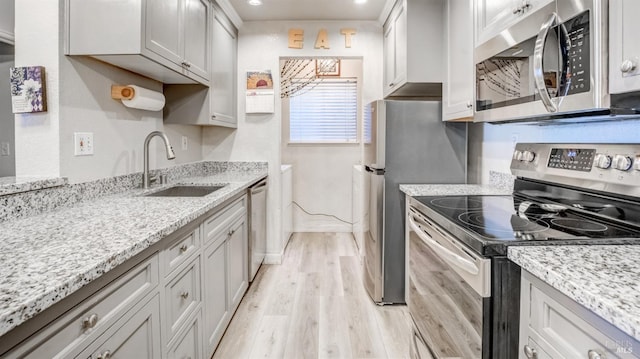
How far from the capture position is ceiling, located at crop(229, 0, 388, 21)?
2.96 metres

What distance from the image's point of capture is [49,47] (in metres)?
1.57

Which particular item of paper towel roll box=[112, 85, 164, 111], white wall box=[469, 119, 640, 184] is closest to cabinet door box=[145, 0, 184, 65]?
paper towel roll box=[112, 85, 164, 111]

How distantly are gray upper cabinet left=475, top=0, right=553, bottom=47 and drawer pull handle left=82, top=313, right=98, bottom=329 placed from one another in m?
1.67

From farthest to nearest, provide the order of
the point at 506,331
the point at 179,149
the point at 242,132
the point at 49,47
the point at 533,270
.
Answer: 1. the point at 242,132
2. the point at 179,149
3. the point at 49,47
4. the point at 506,331
5. the point at 533,270

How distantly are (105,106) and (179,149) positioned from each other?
100 centimetres

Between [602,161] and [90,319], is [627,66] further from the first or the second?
[90,319]

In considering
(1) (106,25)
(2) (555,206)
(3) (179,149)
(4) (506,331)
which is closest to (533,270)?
(4) (506,331)

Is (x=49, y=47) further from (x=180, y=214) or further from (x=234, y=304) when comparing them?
(x=234, y=304)

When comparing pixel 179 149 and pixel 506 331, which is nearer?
pixel 506 331

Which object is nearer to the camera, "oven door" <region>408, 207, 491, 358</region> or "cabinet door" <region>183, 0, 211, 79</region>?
"oven door" <region>408, 207, 491, 358</region>

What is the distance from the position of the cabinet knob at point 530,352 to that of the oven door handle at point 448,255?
23cm

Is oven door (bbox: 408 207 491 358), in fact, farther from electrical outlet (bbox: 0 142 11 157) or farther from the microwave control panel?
electrical outlet (bbox: 0 142 11 157)

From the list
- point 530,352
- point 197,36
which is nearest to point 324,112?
point 197,36

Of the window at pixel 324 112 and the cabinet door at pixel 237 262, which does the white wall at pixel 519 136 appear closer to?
the cabinet door at pixel 237 262
